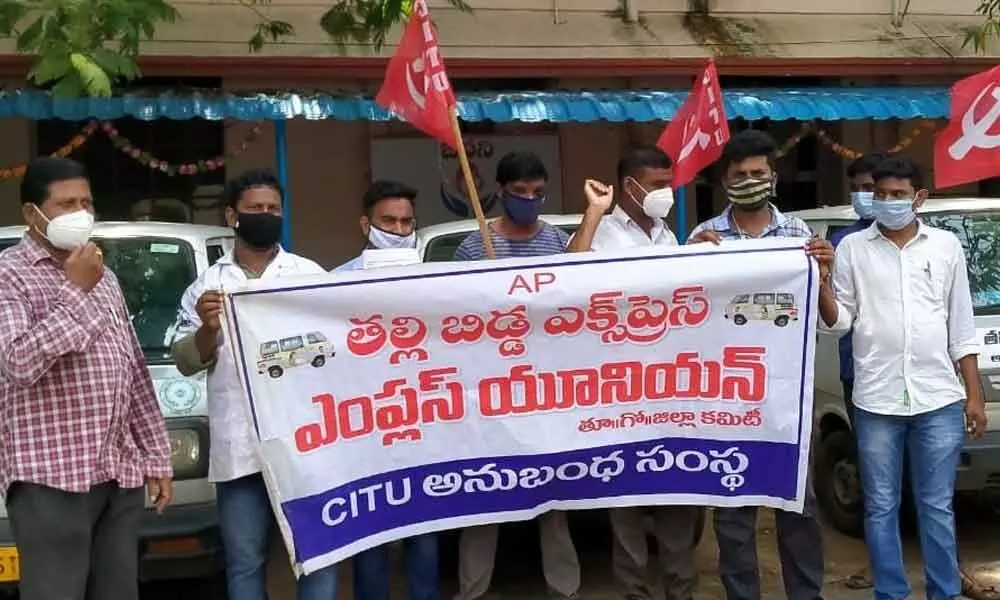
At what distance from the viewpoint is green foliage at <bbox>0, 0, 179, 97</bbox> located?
6.09 m

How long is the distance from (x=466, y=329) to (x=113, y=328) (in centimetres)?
129

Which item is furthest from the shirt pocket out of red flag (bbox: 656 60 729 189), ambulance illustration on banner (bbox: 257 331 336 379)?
ambulance illustration on banner (bbox: 257 331 336 379)

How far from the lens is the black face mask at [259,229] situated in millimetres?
4266

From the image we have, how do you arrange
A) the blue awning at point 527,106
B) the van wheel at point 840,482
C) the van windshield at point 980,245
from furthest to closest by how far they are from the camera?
the blue awning at point 527,106 < the van wheel at point 840,482 < the van windshield at point 980,245

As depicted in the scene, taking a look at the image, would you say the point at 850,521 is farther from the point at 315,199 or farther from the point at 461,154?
the point at 315,199

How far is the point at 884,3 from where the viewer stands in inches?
494

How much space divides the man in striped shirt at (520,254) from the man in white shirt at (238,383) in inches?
23.8

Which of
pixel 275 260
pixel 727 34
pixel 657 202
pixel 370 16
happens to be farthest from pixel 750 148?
pixel 727 34

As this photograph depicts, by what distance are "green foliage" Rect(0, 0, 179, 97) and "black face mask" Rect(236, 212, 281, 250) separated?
2.33 m

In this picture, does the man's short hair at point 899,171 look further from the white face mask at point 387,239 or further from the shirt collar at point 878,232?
the white face mask at point 387,239

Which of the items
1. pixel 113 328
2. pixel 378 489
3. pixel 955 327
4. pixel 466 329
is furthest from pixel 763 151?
pixel 113 328

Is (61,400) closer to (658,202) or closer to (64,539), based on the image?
(64,539)

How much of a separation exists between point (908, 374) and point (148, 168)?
27.6 feet

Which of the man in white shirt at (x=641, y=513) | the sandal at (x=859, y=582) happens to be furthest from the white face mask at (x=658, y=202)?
the sandal at (x=859, y=582)
